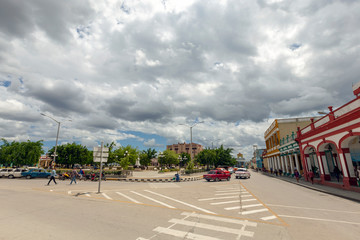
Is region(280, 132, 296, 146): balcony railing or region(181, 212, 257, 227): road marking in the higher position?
region(280, 132, 296, 146): balcony railing

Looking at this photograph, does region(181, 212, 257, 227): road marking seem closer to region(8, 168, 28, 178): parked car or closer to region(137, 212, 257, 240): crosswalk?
region(137, 212, 257, 240): crosswalk

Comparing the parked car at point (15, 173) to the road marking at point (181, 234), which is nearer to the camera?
the road marking at point (181, 234)

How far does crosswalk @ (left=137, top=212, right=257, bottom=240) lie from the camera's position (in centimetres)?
529

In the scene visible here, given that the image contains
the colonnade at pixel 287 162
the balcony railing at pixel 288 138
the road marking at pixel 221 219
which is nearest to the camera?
the road marking at pixel 221 219

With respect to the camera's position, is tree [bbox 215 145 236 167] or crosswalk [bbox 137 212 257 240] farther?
tree [bbox 215 145 236 167]

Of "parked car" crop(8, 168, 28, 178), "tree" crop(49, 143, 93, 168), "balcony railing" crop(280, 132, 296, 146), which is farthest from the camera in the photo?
"tree" crop(49, 143, 93, 168)

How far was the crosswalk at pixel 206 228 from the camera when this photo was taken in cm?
529

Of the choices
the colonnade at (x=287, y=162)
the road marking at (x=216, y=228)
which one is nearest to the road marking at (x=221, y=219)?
the road marking at (x=216, y=228)

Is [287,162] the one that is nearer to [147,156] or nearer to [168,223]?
[168,223]

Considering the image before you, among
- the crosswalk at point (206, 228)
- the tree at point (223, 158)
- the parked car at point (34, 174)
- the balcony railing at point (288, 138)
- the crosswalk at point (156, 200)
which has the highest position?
the balcony railing at point (288, 138)

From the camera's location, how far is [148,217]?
23.3 feet

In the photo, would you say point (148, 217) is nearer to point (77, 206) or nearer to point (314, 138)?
point (77, 206)

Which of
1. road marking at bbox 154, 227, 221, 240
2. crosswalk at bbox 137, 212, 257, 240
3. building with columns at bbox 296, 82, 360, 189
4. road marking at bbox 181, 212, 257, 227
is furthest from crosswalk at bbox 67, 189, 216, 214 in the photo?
building with columns at bbox 296, 82, 360, 189

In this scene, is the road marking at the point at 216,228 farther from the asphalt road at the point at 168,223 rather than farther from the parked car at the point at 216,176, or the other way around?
the parked car at the point at 216,176
